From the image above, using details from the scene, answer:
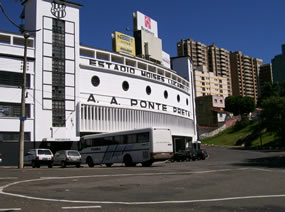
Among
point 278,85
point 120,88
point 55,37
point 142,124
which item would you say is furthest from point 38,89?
point 278,85

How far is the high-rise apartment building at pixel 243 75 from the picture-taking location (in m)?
160

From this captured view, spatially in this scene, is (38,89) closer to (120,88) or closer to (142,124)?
(120,88)

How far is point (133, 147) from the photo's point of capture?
27.1 m

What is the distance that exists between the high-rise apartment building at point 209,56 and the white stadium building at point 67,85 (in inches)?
3969

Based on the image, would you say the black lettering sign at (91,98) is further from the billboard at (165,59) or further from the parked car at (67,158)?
the billboard at (165,59)

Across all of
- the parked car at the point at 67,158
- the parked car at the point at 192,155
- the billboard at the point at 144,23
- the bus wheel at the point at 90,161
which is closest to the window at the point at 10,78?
the bus wheel at the point at 90,161

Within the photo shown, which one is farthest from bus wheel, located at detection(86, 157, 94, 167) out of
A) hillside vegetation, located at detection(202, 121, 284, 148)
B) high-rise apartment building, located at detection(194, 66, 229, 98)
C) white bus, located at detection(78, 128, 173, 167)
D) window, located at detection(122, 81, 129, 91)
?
high-rise apartment building, located at detection(194, 66, 229, 98)

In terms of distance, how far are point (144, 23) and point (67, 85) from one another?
24.4m

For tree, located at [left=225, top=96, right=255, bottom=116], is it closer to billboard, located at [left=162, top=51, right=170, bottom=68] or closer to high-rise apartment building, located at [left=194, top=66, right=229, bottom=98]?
high-rise apartment building, located at [left=194, top=66, right=229, bottom=98]

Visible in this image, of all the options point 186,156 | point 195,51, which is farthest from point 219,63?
point 186,156

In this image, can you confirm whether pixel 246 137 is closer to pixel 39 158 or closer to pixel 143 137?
pixel 143 137

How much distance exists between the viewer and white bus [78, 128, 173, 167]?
2581 cm

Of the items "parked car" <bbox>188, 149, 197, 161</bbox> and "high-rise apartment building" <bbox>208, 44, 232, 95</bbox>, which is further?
"high-rise apartment building" <bbox>208, 44, 232, 95</bbox>

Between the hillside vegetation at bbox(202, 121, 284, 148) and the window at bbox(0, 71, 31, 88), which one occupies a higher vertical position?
the window at bbox(0, 71, 31, 88)
